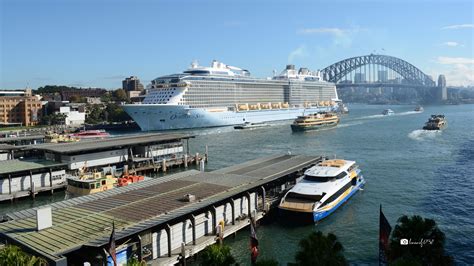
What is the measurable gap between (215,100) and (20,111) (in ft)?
193

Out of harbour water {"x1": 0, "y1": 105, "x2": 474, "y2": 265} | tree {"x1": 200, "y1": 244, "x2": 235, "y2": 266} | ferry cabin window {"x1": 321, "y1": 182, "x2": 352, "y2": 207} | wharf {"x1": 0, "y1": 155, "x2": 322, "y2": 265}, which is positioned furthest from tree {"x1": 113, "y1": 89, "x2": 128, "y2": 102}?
tree {"x1": 200, "y1": 244, "x2": 235, "y2": 266}

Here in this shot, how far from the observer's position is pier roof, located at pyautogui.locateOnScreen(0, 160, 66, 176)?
30156 mm

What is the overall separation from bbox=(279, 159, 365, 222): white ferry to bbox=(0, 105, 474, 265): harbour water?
0.69 m

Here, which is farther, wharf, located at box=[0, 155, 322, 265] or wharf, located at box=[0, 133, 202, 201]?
wharf, located at box=[0, 133, 202, 201]

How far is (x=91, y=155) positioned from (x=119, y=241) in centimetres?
2246

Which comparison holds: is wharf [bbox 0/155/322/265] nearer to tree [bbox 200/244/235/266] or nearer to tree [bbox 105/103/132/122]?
tree [bbox 200/244/235/266]

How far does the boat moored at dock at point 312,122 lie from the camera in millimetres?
80125

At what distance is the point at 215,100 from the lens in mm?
94938

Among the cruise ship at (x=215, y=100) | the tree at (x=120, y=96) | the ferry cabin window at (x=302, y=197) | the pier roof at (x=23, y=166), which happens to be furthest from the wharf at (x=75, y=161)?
the tree at (x=120, y=96)

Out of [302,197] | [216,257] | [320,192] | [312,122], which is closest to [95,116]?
[312,122]

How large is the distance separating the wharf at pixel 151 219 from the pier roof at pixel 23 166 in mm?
11393

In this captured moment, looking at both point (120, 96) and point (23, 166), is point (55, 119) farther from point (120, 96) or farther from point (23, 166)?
point (23, 166)

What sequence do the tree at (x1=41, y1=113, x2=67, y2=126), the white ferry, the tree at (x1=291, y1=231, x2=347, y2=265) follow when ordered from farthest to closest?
the tree at (x1=41, y1=113, x2=67, y2=126), the white ferry, the tree at (x1=291, y1=231, x2=347, y2=265)

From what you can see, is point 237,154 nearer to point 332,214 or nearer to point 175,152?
point 175,152
